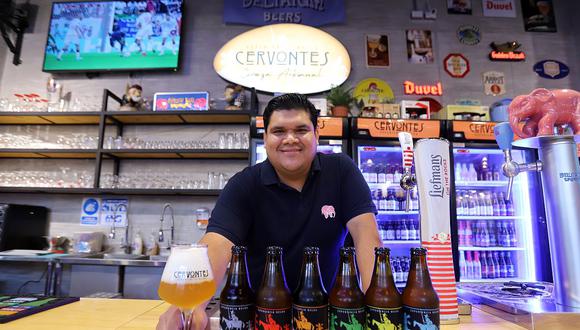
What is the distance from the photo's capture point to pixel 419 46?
14.5 ft

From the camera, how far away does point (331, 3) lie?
14.5ft

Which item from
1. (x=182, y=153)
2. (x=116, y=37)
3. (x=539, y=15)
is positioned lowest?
(x=182, y=153)

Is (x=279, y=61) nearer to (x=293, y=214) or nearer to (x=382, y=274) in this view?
(x=293, y=214)

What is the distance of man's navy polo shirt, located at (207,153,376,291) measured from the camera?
1387 mm

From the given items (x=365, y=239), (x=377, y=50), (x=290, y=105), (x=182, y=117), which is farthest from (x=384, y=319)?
(x=377, y=50)

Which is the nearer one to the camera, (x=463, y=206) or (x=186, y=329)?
(x=186, y=329)

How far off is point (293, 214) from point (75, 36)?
4.47 metres

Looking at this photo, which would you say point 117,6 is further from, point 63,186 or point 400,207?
point 400,207

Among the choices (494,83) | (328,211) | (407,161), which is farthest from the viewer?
(494,83)

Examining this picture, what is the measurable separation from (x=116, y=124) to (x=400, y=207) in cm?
343

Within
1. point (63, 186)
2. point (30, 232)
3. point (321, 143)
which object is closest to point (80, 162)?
point (63, 186)

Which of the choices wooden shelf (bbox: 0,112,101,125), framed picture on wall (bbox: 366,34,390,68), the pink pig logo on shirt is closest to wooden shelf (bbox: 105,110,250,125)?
wooden shelf (bbox: 0,112,101,125)

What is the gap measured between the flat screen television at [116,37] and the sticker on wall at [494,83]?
13.1 feet

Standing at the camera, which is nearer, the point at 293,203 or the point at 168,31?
the point at 293,203
